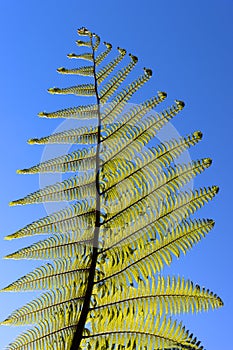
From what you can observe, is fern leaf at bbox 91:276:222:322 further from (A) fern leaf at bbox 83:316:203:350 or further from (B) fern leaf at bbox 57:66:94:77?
(B) fern leaf at bbox 57:66:94:77

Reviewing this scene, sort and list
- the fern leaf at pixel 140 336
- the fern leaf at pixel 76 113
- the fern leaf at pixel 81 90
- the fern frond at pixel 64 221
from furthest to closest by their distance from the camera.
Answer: the fern leaf at pixel 81 90 < the fern leaf at pixel 76 113 < the fern frond at pixel 64 221 < the fern leaf at pixel 140 336

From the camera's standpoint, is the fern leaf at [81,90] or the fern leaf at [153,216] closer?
the fern leaf at [153,216]

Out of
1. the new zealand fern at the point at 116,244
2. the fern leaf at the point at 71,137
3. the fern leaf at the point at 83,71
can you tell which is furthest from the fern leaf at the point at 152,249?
the fern leaf at the point at 83,71

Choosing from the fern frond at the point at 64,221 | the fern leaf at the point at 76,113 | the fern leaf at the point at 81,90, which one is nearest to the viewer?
the fern frond at the point at 64,221

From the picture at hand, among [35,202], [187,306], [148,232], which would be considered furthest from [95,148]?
[187,306]

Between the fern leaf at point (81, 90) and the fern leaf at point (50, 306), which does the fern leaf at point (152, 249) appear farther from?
the fern leaf at point (81, 90)

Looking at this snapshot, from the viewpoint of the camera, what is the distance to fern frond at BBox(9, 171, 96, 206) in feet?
10.3

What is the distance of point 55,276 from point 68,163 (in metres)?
0.79

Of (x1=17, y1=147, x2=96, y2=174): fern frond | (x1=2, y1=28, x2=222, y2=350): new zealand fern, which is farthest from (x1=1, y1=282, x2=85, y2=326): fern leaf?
(x1=17, y1=147, x2=96, y2=174): fern frond

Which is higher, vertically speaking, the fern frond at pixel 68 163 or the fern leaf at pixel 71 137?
the fern leaf at pixel 71 137

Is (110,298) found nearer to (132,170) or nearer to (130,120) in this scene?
(132,170)

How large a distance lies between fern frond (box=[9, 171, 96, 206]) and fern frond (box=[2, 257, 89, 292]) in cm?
44

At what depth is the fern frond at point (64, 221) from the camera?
9.86 feet

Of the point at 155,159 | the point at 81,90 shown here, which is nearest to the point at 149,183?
the point at 155,159
